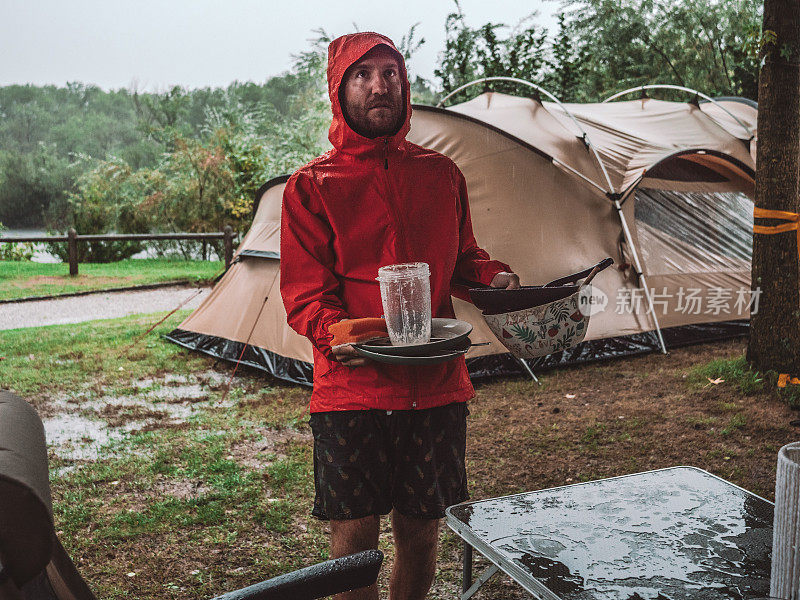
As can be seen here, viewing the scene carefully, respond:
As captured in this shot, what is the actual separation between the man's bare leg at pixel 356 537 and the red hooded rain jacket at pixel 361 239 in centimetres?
29

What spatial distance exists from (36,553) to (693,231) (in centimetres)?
608

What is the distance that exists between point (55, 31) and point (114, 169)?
17.1 m

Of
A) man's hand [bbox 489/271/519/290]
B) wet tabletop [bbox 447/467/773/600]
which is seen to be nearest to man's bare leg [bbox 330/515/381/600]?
wet tabletop [bbox 447/467/773/600]

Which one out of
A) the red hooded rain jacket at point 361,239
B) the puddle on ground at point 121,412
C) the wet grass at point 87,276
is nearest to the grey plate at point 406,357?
the red hooded rain jacket at point 361,239

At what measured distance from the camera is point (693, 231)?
6.09 metres

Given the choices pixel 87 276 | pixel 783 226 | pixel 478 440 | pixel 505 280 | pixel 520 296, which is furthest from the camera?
pixel 87 276

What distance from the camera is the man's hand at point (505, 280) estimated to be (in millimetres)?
1806

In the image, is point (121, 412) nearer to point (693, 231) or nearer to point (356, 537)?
point (356, 537)

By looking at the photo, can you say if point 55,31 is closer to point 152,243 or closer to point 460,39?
point 152,243

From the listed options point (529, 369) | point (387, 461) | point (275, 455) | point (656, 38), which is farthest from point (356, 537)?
point (656, 38)

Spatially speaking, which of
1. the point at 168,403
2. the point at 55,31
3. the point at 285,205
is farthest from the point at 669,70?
the point at 55,31

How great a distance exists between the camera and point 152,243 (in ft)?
48.0

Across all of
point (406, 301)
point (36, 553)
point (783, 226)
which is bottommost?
point (36, 553)

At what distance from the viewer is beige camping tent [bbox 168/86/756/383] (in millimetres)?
5219
